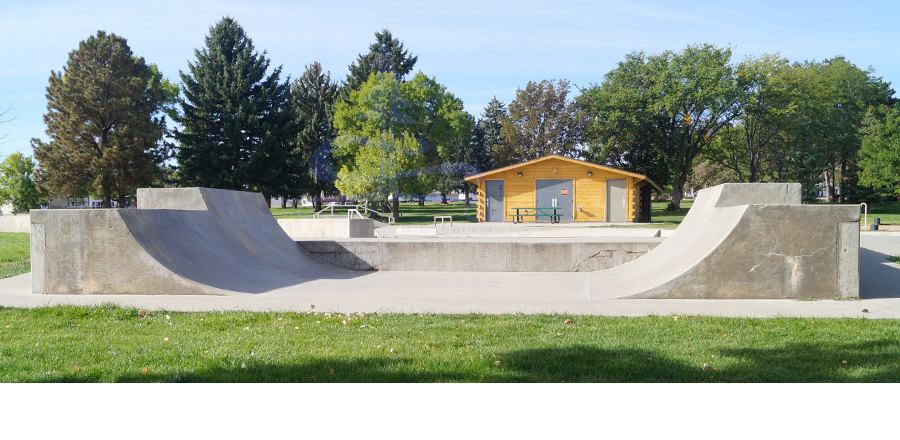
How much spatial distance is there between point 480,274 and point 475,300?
11.2 feet

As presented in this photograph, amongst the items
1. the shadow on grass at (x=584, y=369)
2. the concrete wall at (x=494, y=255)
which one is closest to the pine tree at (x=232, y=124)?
the concrete wall at (x=494, y=255)

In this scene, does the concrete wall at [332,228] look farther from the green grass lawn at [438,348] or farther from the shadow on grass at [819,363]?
the shadow on grass at [819,363]

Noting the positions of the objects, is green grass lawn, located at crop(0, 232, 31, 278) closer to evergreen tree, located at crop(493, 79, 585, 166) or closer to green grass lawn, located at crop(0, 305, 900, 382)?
green grass lawn, located at crop(0, 305, 900, 382)

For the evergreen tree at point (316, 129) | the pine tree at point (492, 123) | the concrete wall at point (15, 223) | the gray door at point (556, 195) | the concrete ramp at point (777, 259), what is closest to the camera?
the concrete ramp at point (777, 259)

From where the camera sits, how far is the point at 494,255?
36.6ft

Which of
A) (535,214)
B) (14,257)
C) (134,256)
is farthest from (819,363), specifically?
(535,214)

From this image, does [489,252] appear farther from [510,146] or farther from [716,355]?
[510,146]

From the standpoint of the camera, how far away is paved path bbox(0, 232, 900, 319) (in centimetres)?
664

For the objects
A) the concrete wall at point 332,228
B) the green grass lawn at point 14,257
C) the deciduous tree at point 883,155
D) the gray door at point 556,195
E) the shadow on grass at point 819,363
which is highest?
the deciduous tree at point 883,155

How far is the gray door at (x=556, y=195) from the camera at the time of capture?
106 ft

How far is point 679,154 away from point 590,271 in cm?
3857

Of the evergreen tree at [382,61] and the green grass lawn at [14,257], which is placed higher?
the evergreen tree at [382,61]

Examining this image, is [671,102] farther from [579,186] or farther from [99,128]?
[99,128]

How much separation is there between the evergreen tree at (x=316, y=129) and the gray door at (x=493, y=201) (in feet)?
47.5
